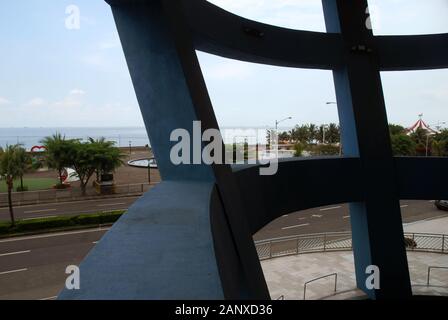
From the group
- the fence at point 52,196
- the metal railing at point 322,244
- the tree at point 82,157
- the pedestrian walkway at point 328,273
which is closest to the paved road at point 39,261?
the fence at point 52,196

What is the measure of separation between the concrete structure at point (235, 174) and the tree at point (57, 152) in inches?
783

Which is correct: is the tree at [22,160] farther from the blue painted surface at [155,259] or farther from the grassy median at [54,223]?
the blue painted surface at [155,259]

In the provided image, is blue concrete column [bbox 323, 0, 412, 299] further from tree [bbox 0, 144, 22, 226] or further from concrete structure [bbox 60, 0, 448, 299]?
tree [bbox 0, 144, 22, 226]

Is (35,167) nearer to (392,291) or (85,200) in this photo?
(85,200)

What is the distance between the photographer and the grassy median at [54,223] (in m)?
16.9

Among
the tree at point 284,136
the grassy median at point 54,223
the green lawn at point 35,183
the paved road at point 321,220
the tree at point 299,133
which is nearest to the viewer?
the grassy median at point 54,223

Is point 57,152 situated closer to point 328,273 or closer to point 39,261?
point 39,261

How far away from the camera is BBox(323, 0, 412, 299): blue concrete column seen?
31.5 feet

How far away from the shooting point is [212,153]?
5582 millimetres

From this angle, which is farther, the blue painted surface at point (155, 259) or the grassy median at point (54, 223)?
the grassy median at point (54, 223)

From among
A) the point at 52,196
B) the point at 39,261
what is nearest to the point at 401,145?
the point at 52,196

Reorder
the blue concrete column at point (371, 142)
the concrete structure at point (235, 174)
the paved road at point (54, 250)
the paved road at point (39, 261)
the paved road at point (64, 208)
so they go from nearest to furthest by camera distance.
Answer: the concrete structure at point (235, 174), the blue concrete column at point (371, 142), the paved road at point (39, 261), the paved road at point (54, 250), the paved road at point (64, 208)

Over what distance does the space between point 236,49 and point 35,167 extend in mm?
21125
